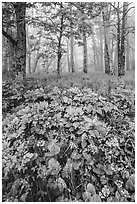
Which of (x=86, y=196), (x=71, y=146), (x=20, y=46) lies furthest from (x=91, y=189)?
(x=20, y=46)

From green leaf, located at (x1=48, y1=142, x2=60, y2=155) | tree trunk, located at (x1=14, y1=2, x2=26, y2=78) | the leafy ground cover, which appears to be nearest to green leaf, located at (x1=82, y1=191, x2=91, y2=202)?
the leafy ground cover

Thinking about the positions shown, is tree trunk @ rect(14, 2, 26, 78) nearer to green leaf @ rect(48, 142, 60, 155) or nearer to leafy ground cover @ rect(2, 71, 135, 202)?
leafy ground cover @ rect(2, 71, 135, 202)

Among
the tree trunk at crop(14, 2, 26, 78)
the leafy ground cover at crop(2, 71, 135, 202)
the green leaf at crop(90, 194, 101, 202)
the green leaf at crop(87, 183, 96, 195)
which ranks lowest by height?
the green leaf at crop(90, 194, 101, 202)

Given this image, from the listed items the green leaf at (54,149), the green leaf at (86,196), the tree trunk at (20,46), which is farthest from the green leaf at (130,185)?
the tree trunk at (20,46)

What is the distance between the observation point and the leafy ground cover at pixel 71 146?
2859mm

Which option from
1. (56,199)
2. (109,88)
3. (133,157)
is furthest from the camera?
(109,88)

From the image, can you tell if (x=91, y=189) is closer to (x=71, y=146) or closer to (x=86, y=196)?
(x=86, y=196)

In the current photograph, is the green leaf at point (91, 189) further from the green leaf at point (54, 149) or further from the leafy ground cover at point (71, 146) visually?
the green leaf at point (54, 149)

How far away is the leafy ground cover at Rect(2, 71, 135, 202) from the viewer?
286 cm

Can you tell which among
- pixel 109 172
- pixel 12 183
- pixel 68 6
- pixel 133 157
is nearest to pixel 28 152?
pixel 12 183

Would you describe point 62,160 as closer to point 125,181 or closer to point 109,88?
point 125,181

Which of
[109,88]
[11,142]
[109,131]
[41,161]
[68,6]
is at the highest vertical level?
[68,6]

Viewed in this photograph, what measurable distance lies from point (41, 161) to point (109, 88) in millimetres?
2589

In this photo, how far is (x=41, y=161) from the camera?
3.11 m
